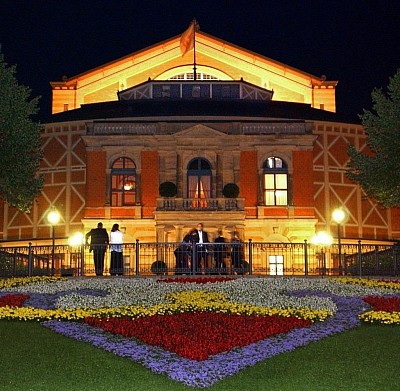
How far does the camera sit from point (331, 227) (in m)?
46.0

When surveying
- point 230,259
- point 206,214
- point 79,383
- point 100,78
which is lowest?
point 79,383

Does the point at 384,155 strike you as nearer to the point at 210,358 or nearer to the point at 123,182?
the point at 123,182

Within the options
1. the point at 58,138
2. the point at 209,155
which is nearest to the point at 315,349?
the point at 209,155

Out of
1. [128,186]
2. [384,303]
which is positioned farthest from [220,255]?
[128,186]

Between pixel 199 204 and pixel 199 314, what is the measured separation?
81.9 ft

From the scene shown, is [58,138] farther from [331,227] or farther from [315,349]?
[315,349]

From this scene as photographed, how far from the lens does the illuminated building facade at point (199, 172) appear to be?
43.6m

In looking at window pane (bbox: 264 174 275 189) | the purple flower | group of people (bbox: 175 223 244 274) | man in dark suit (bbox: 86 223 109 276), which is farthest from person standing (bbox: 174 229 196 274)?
window pane (bbox: 264 174 275 189)

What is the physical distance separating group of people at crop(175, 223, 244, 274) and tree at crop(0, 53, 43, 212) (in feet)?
25.5

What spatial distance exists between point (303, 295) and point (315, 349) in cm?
741

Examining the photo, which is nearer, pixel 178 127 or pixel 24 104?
pixel 24 104

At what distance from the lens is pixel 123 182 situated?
44594 mm

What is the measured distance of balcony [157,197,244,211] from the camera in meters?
41.0

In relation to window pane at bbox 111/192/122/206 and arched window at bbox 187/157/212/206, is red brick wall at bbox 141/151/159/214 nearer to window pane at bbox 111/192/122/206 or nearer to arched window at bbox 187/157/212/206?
window pane at bbox 111/192/122/206
